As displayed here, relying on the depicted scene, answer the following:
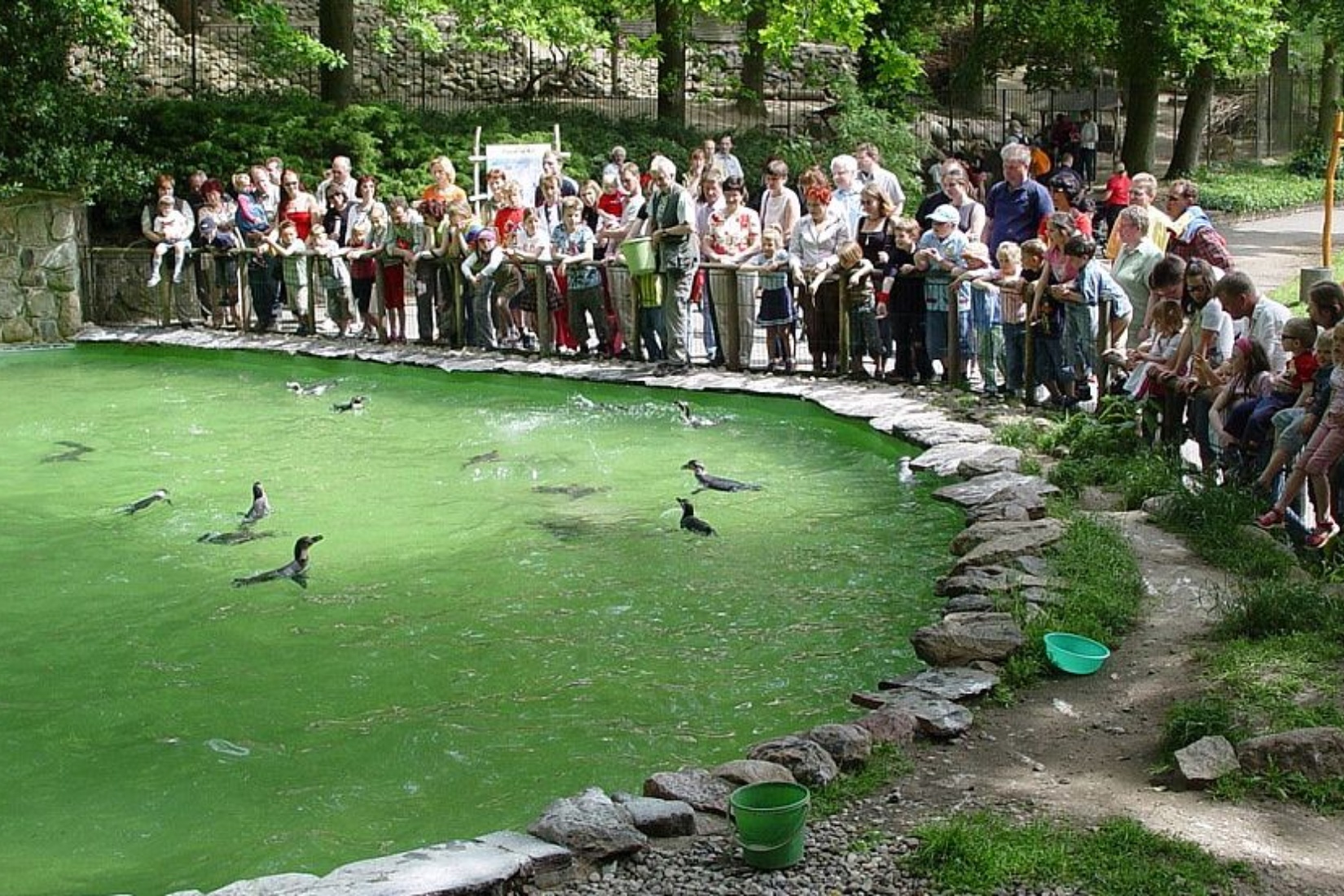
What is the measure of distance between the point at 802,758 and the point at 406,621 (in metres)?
2.86

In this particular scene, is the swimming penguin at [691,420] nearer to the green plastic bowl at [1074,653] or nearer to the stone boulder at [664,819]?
the green plastic bowl at [1074,653]

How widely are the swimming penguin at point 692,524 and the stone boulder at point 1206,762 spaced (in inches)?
158

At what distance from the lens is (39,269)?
59.8ft

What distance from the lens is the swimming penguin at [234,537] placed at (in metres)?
9.52

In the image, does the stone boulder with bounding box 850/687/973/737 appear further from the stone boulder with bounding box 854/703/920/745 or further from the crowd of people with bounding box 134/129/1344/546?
the crowd of people with bounding box 134/129/1344/546

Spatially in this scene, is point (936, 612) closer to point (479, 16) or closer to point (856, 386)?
point (856, 386)

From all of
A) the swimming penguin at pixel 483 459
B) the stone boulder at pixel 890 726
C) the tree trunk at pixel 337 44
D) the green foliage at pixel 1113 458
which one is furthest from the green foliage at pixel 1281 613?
the tree trunk at pixel 337 44

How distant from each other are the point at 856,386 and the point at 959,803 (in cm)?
777

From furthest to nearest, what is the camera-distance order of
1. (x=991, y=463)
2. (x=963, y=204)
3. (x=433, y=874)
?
(x=963, y=204), (x=991, y=463), (x=433, y=874)

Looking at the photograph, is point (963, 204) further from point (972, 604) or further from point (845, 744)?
point (845, 744)

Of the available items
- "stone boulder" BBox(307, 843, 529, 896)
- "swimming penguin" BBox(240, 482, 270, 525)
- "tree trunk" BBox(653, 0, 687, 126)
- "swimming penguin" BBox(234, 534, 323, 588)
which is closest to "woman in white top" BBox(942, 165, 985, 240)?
"swimming penguin" BBox(240, 482, 270, 525)

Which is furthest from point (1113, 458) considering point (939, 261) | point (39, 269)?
point (39, 269)

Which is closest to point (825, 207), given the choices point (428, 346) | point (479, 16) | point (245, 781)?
point (428, 346)

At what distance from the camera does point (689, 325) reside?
1427cm
